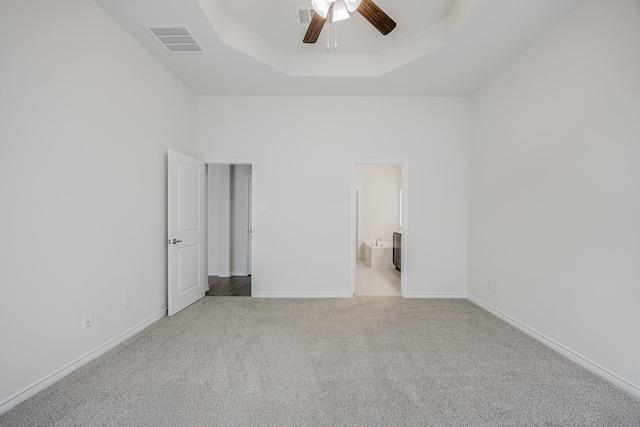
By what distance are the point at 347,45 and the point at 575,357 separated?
3647 mm

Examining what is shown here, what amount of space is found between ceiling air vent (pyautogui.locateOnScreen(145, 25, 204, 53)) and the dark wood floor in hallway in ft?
10.2

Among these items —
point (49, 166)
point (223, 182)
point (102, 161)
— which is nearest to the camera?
point (49, 166)

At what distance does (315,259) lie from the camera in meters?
3.90

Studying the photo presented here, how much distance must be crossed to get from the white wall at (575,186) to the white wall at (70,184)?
3911mm

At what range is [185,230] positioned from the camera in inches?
133

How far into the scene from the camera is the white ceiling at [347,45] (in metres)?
2.28

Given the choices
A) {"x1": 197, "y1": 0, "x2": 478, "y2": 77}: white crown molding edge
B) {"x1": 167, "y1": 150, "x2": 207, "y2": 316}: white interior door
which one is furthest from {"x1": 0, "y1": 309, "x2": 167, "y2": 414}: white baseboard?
{"x1": 197, "y1": 0, "x2": 478, "y2": 77}: white crown molding edge

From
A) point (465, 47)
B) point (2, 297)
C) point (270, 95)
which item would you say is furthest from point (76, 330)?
point (465, 47)

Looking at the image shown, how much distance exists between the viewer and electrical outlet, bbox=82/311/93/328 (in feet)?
7.03

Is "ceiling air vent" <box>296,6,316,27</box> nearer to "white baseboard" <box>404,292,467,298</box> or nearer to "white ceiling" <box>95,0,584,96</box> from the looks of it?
"white ceiling" <box>95,0,584,96</box>

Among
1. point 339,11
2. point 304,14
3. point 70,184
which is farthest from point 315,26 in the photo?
point 70,184

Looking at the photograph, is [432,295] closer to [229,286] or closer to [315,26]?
[229,286]

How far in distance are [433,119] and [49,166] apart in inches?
162

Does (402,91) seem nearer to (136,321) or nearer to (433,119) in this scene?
(433,119)
